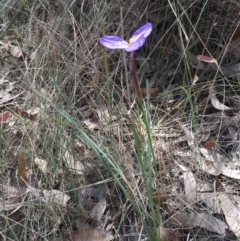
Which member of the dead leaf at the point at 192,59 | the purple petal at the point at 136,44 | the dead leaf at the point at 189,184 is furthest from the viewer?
the dead leaf at the point at 192,59

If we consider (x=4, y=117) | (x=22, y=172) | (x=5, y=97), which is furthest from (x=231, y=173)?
(x=5, y=97)

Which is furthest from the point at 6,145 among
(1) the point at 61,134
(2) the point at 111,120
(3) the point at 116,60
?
(3) the point at 116,60

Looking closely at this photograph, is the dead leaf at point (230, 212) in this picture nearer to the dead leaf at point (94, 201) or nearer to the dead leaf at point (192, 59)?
the dead leaf at point (94, 201)

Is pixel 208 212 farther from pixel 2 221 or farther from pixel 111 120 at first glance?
pixel 2 221

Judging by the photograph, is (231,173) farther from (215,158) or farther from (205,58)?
(205,58)

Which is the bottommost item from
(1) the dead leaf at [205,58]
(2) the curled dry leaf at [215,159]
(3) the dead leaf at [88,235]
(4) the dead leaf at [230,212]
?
(3) the dead leaf at [88,235]

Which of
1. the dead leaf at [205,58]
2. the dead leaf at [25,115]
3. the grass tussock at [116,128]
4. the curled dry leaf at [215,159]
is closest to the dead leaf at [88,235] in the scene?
the grass tussock at [116,128]
